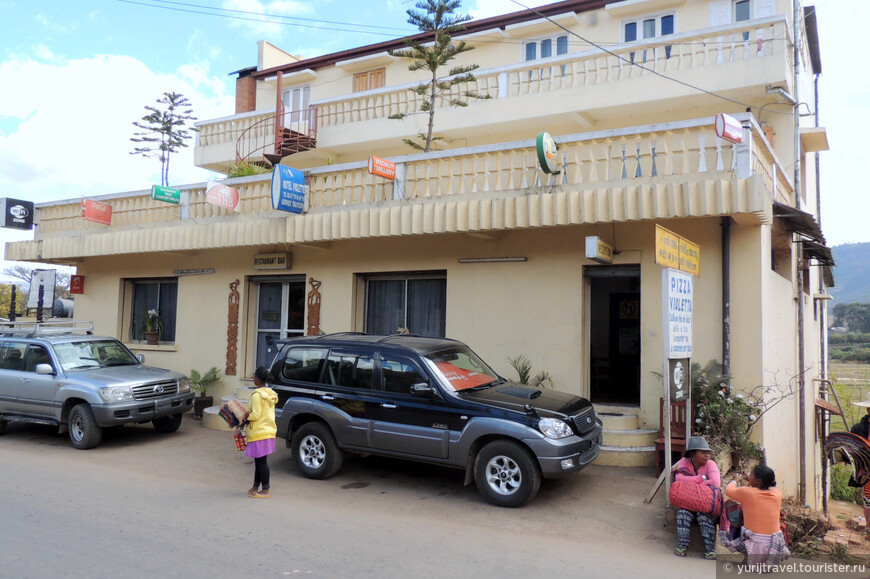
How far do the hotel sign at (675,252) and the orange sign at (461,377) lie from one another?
2.67 meters

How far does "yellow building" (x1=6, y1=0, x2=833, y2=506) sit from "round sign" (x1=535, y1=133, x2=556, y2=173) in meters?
0.26

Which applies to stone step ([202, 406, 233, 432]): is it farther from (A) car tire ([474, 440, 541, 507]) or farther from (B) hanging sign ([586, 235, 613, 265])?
(B) hanging sign ([586, 235, 613, 265])

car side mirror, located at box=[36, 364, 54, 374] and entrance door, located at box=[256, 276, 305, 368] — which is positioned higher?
entrance door, located at box=[256, 276, 305, 368]

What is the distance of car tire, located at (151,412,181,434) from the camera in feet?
36.4

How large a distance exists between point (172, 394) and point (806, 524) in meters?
9.38

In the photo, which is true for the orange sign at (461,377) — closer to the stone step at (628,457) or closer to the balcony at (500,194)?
the stone step at (628,457)

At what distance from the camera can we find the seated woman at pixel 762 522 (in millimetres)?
5184

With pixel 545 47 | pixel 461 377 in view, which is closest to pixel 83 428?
pixel 461 377

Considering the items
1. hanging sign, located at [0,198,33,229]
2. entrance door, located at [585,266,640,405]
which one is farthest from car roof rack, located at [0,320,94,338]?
entrance door, located at [585,266,640,405]

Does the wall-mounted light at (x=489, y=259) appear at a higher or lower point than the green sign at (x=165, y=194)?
lower

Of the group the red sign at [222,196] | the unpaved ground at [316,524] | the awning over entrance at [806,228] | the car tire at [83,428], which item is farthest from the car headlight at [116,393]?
the awning over entrance at [806,228]

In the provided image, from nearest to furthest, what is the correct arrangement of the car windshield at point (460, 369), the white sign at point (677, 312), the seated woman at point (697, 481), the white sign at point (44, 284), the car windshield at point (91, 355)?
1. the seated woman at point (697, 481)
2. the white sign at point (677, 312)
3. the car windshield at point (460, 369)
4. the car windshield at point (91, 355)
5. the white sign at point (44, 284)

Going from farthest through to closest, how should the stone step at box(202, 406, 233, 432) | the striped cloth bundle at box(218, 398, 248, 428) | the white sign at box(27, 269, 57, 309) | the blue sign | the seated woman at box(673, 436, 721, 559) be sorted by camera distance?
1. the white sign at box(27, 269, 57, 309)
2. the stone step at box(202, 406, 233, 432)
3. the blue sign
4. the striped cloth bundle at box(218, 398, 248, 428)
5. the seated woman at box(673, 436, 721, 559)

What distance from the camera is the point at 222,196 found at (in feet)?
39.9
